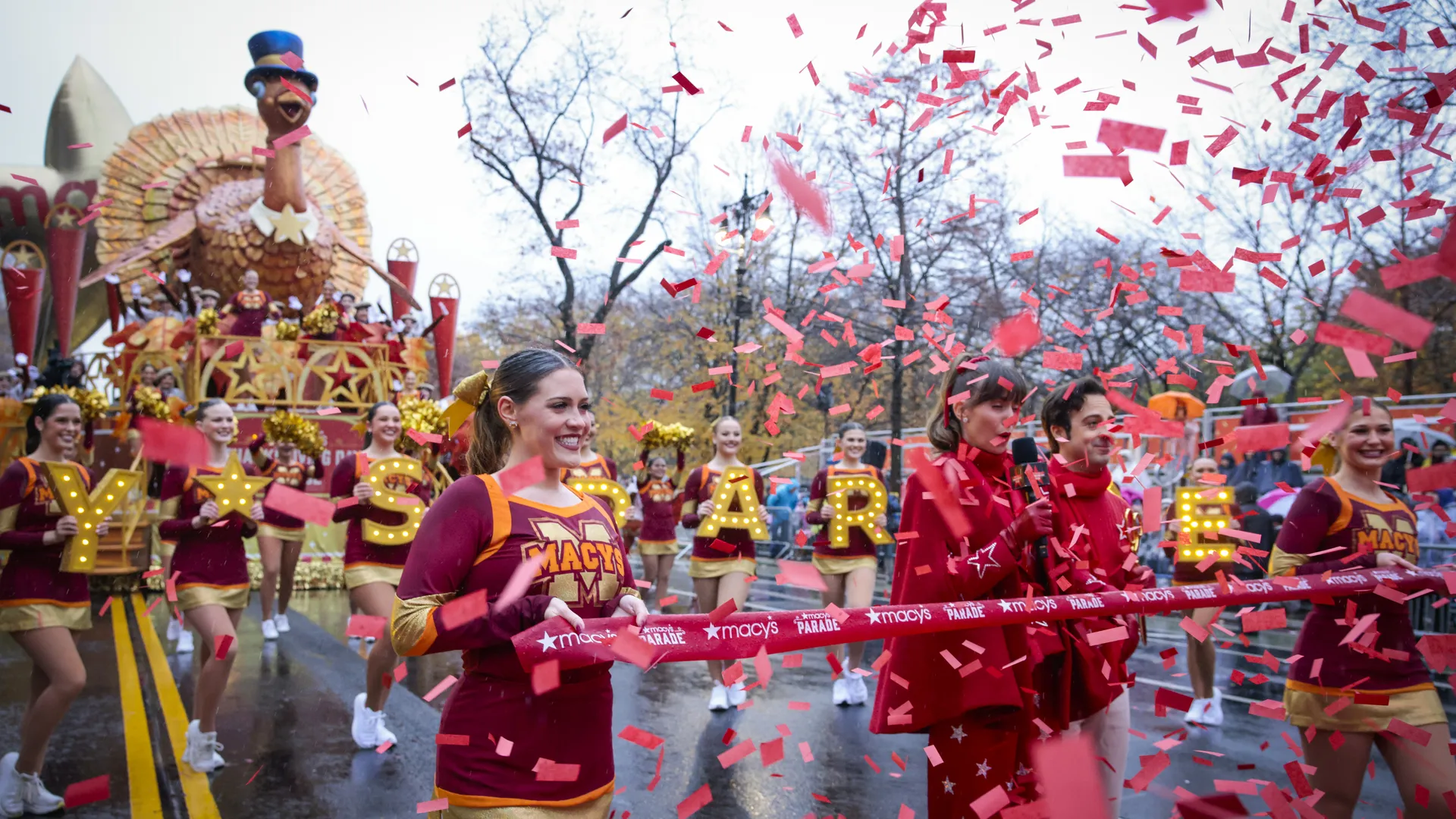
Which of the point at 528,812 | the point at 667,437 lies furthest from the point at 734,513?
the point at 528,812

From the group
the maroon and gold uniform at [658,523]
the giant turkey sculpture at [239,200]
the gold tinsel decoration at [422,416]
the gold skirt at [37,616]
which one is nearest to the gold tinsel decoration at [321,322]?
the giant turkey sculpture at [239,200]

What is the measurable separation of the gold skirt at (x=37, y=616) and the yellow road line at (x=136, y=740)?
934 millimetres

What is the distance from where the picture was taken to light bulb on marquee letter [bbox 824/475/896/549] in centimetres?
780

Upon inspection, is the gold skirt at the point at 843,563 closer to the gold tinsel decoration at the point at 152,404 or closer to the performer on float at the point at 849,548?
the performer on float at the point at 849,548

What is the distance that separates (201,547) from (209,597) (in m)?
0.31

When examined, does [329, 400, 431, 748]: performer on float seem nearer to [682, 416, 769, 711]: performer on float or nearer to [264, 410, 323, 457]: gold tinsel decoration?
[682, 416, 769, 711]: performer on float

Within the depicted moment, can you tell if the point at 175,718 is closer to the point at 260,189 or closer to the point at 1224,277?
the point at 1224,277

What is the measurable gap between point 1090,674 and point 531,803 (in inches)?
79.1

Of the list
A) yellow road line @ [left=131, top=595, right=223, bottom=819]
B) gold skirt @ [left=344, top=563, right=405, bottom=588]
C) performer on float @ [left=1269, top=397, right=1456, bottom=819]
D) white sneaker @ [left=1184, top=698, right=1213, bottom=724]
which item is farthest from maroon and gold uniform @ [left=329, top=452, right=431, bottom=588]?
white sneaker @ [left=1184, top=698, right=1213, bottom=724]

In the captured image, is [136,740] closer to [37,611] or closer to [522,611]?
[37,611]

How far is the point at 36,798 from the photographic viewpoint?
4805 millimetres

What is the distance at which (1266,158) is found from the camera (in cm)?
1622

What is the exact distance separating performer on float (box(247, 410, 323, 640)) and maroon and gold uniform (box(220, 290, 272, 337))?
203 inches

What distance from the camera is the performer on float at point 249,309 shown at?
1641 centimetres
